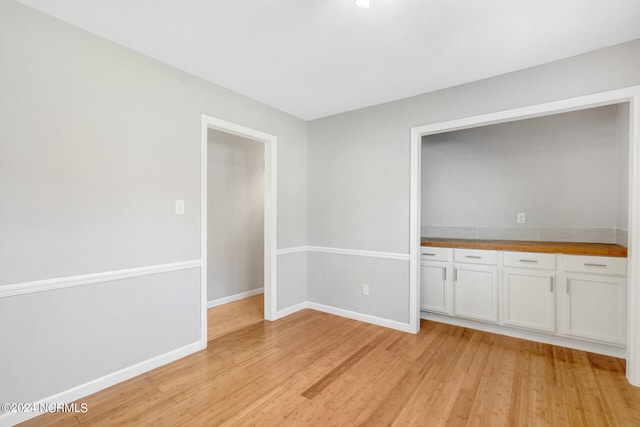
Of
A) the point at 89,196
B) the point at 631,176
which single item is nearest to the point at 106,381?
the point at 89,196

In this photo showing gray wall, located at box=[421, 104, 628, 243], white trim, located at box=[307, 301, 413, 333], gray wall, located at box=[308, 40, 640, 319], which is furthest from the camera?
white trim, located at box=[307, 301, 413, 333]

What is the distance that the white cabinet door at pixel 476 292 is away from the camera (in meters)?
2.99

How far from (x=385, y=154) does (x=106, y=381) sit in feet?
10.5

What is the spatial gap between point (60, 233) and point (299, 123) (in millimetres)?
2774

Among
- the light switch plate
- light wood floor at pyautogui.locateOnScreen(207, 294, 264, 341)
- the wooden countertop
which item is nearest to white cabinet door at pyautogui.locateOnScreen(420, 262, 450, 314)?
the wooden countertop

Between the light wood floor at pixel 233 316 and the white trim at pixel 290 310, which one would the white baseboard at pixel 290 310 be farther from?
the light wood floor at pixel 233 316

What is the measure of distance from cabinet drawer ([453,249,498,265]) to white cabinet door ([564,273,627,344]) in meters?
0.60

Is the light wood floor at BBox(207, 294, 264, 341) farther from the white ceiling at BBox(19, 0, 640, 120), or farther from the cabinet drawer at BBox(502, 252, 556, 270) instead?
the cabinet drawer at BBox(502, 252, 556, 270)

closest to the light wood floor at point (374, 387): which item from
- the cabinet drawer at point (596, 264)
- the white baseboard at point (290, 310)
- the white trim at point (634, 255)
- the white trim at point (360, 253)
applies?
the white trim at point (634, 255)

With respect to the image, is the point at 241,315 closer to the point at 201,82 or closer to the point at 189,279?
the point at 189,279

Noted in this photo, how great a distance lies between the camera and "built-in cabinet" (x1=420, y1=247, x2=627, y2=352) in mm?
2479

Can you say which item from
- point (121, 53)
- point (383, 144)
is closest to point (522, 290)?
point (383, 144)

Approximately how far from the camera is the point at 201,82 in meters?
2.69

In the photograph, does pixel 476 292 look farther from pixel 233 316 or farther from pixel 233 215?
pixel 233 215
